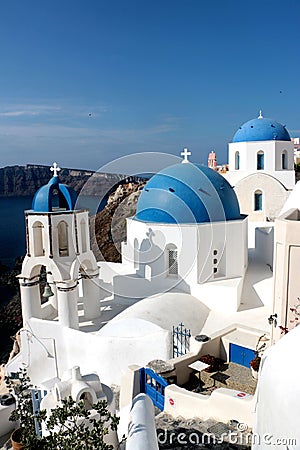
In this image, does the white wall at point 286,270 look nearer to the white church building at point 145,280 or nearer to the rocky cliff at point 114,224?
the white church building at point 145,280

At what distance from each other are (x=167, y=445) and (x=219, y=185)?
8282mm

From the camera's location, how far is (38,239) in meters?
11.1

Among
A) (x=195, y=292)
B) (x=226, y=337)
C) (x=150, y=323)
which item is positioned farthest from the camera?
(x=195, y=292)

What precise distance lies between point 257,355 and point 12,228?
41.3 m

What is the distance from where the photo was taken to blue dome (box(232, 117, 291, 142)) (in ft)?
66.3

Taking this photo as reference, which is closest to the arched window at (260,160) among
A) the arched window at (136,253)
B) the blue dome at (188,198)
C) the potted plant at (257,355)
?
the blue dome at (188,198)

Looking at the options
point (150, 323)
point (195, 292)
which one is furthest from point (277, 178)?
point (150, 323)

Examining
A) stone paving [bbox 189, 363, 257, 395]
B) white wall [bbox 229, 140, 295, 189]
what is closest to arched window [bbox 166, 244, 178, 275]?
stone paving [bbox 189, 363, 257, 395]

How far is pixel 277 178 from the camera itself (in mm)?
20031

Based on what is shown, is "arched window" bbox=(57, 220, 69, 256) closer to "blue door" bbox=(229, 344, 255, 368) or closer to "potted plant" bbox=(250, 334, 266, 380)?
"blue door" bbox=(229, 344, 255, 368)

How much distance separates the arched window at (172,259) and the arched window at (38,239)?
12.2 feet

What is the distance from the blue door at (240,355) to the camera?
26.1ft

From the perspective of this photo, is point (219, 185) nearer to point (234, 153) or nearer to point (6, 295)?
point (234, 153)

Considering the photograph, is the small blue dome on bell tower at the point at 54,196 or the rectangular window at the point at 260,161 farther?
the rectangular window at the point at 260,161
